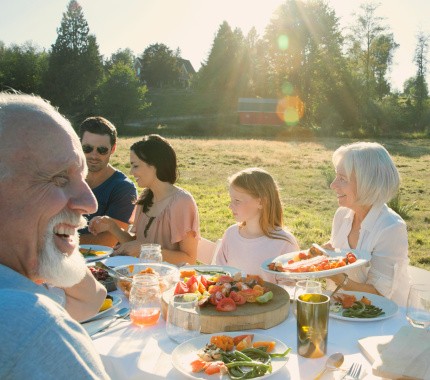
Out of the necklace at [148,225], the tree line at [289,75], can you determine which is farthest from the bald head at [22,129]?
the tree line at [289,75]

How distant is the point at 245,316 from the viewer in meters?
2.33

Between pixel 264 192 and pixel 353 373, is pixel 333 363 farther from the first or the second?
pixel 264 192

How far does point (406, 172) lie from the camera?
1642 centimetres

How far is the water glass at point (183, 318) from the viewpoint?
7.13ft

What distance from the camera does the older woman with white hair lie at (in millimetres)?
3273

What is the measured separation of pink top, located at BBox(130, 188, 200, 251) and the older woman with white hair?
1.34 meters

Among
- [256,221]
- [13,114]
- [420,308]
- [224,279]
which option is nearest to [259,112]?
[256,221]

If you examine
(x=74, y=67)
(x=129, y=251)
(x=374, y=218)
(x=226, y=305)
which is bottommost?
(x=129, y=251)

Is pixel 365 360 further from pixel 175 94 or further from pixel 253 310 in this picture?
pixel 175 94

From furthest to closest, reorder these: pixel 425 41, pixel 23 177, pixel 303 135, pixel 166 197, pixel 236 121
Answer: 1. pixel 236 121
2. pixel 425 41
3. pixel 303 135
4. pixel 166 197
5. pixel 23 177

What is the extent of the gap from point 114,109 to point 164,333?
4430cm

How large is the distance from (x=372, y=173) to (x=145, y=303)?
1831 mm

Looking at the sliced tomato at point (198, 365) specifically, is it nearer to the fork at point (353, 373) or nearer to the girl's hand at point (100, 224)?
the fork at point (353, 373)

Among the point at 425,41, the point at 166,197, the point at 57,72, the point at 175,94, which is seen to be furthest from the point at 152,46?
the point at 166,197
